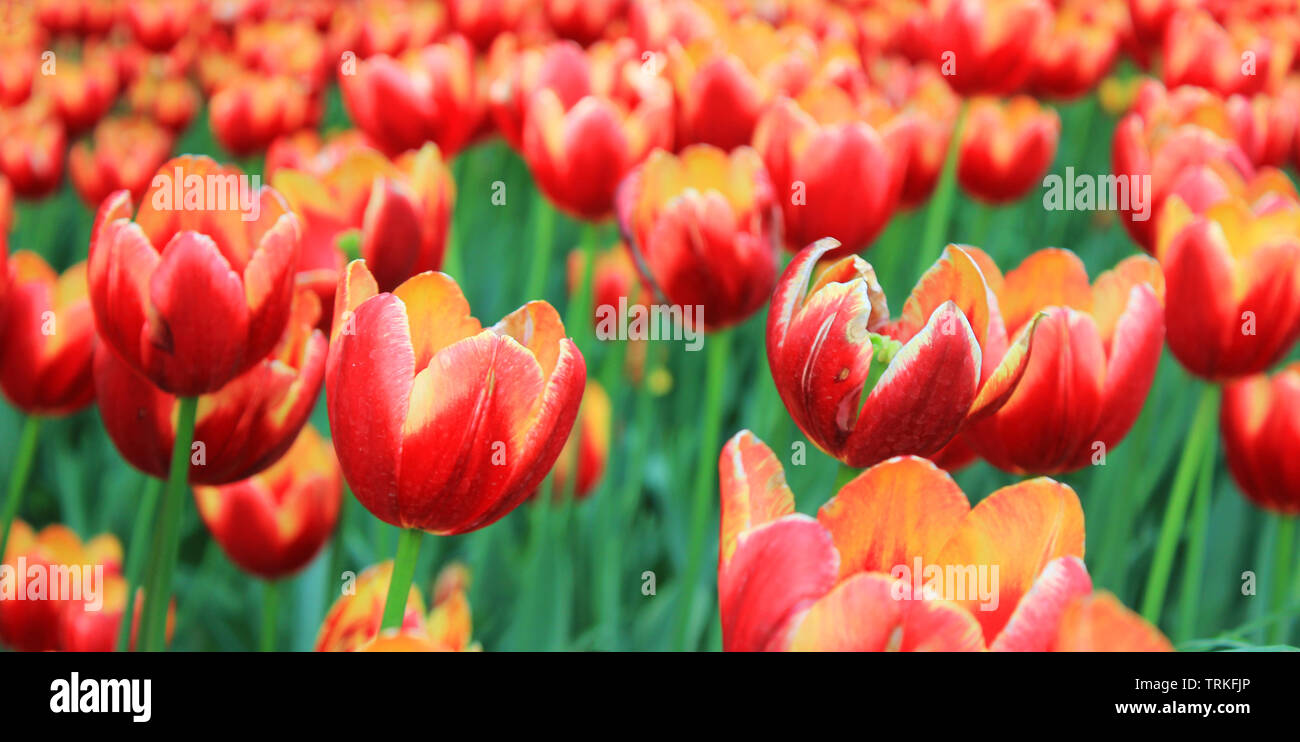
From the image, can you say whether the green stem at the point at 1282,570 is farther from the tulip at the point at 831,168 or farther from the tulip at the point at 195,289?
the tulip at the point at 195,289

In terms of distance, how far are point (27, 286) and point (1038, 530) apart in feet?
2.24

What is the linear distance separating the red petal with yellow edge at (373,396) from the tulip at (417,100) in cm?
80

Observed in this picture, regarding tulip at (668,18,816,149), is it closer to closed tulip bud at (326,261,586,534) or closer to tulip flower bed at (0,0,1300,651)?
tulip flower bed at (0,0,1300,651)

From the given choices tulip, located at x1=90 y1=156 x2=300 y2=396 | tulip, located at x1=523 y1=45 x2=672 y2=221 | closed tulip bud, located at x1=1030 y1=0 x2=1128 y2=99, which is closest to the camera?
tulip, located at x1=90 y1=156 x2=300 y2=396

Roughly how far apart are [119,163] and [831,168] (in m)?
1.12

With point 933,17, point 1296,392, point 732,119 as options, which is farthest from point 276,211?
point 933,17

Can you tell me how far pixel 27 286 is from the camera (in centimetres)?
79

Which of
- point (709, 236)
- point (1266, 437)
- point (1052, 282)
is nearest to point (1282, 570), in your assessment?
point (1266, 437)

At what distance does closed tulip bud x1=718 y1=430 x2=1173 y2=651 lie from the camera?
0.41m

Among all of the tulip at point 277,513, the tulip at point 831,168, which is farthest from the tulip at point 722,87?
the tulip at point 277,513

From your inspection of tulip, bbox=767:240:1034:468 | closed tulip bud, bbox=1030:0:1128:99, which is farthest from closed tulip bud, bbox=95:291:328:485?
closed tulip bud, bbox=1030:0:1128:99

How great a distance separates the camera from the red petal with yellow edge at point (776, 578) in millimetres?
428
